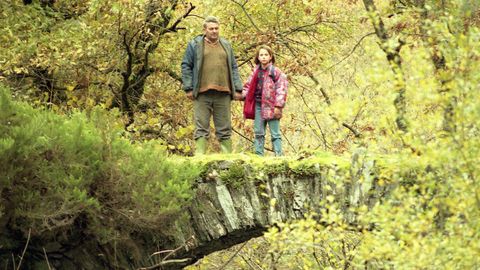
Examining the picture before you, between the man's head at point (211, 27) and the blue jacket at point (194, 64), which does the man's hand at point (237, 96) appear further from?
the man's head at point (211, 27)

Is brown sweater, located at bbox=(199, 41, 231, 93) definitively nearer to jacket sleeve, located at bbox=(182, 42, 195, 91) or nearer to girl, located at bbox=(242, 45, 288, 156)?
jacket sleeve, located at bbox=(182, 42, 195, 91)

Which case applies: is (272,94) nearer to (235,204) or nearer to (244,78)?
(235,204)

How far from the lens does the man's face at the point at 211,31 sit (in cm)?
896

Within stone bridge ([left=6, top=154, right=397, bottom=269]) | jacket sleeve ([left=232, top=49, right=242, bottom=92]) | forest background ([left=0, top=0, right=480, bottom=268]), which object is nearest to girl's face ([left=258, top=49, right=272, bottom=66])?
jacket sleeve ([left=232, top=49, right=242, bottom=92])

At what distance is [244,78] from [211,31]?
4.89 metres

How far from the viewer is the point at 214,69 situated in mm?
9070

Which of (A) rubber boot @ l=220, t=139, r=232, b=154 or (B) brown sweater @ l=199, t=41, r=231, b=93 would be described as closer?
(B) brown sweater @ l=199, t=41, r=231, b=93

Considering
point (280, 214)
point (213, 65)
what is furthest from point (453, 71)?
point (213, 65)

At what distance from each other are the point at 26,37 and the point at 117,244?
174 inches

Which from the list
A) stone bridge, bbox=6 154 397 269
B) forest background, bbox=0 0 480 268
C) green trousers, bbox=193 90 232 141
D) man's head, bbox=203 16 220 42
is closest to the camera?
forest background, bbox=0 0 480 268

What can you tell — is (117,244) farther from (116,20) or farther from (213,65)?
(116,20)

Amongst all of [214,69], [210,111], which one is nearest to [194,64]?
[214,69]

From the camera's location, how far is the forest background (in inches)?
218

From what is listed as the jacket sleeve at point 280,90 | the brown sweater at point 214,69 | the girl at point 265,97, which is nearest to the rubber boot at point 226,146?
the girl at point 265,97
